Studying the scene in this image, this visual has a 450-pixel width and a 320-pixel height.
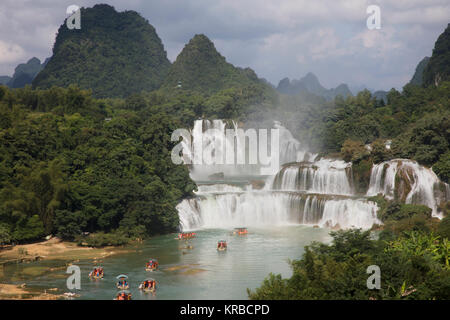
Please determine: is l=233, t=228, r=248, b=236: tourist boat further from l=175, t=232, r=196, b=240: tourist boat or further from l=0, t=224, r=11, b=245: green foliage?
l=0, t=224, r=11, b=245: green foliage

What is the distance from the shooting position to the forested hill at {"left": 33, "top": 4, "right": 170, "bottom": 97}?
8744cm

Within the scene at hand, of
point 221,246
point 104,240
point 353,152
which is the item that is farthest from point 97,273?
→ point 353,152

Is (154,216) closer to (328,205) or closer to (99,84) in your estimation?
(328,205)

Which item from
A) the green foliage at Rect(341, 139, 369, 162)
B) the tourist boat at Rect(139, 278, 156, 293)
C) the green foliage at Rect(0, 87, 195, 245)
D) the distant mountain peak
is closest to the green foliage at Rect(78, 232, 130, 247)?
the green foliage at Rect(0, 87, 195, 245)

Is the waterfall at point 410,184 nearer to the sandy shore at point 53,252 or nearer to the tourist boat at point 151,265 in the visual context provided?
the tourist boat at point 151,265

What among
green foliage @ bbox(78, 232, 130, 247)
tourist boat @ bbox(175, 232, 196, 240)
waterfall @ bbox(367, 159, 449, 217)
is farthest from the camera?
waterfall @ bbox(367, 159, 449, 217)

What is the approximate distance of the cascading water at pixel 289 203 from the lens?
32.1 m

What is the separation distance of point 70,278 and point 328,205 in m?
16.1

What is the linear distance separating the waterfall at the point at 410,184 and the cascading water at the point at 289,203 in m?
2.12

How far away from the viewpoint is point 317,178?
3666 centimetres

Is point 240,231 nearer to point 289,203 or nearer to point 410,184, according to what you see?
point 289,203

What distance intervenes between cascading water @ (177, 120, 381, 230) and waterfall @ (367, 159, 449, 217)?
6.97ft

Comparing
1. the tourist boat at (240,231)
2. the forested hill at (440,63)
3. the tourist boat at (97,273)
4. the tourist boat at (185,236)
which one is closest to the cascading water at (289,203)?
the tourist boat at (185,236)
